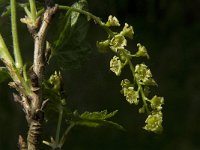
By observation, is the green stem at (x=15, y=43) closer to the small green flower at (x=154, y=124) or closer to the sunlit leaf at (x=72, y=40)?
the sunlit leaf at (x=72, y=40)

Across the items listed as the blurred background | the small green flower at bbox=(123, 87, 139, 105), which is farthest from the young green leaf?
the blurred background

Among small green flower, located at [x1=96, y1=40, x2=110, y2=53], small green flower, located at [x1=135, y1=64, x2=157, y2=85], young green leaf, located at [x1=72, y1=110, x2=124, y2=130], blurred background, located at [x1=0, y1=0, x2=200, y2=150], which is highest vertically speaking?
small green flower, located at [x1=96, y1=40, x2=110, y2=53]

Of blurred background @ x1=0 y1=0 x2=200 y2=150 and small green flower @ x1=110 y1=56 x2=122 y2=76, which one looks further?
blurred background @ x1=0 y1=0 x2=200 y2=150

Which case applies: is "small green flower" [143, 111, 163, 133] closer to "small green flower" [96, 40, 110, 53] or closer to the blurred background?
"small green flower" [96, 40, 110, 53]

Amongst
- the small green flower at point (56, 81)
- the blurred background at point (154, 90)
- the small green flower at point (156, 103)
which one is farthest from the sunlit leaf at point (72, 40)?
the blurred background at point (154, 90)

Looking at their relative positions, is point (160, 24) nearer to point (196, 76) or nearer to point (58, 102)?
point (196, 76)
